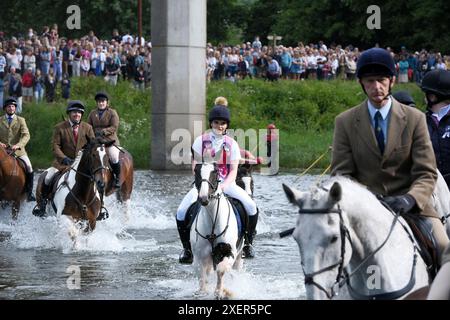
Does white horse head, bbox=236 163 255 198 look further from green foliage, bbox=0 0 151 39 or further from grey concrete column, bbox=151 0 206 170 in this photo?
green foliage, bbox=0 0 151 39

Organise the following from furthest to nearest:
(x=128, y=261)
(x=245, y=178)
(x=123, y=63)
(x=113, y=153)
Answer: (x=123, y=63)
(x=113, y=153)
(x=128, y=261)
(x=245, y=178)

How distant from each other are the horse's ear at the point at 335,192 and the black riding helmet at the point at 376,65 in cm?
146

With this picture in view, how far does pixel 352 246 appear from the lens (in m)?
7.55

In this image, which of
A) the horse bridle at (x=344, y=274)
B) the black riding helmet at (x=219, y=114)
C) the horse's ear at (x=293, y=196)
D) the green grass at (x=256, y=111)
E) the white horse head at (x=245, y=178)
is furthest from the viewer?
the green grass at (x=256, y=111)

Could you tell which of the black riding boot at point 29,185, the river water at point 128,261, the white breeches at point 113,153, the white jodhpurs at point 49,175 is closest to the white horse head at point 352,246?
the river water at point 128,261

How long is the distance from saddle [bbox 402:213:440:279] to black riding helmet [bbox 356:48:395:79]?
108cm

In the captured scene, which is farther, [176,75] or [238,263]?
[176,75]

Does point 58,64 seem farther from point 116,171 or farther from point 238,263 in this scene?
point 238,263

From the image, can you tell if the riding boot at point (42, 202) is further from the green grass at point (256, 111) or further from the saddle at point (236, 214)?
the green grass at point (256, 111)

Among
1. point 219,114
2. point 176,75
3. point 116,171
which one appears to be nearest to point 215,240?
point 219,114

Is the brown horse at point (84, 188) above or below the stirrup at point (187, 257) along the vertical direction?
above

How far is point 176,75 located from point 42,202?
18.7 meters

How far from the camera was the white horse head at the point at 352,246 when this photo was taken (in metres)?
7.16

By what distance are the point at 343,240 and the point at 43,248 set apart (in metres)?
13.1
